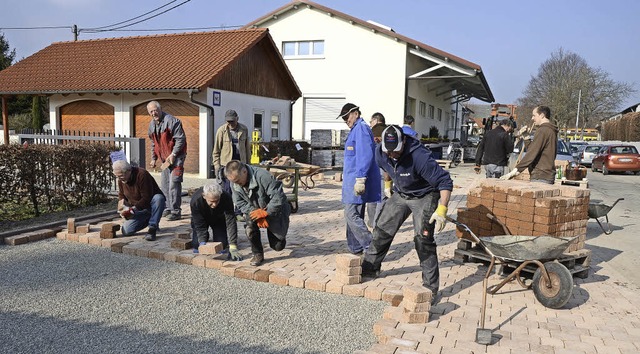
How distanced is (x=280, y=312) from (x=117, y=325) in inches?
52.8

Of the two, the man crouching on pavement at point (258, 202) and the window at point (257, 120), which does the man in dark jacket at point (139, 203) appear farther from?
the window at point (257, 120)

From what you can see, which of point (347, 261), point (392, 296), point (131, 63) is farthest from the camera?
point (131, 63)

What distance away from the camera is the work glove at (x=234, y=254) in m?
5.62

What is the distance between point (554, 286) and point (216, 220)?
375 cm

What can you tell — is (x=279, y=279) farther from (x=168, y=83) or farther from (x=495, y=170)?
(x=168, y=83)

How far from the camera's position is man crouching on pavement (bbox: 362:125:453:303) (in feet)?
14.4

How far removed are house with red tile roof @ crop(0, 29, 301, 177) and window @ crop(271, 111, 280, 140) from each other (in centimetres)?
4

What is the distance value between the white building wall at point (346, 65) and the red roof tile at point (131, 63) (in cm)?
762

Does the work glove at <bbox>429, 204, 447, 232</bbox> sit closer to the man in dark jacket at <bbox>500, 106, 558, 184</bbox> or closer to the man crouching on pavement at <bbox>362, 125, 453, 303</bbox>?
the man crouching on pavement at <bbox>362, 125, 453, 303</bbox>

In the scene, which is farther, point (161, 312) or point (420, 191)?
point (420, 191)

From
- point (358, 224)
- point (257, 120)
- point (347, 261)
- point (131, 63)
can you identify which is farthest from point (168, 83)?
point (347, 261)

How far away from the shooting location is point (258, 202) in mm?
5453

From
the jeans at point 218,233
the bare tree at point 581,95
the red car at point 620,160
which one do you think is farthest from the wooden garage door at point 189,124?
the bare tree at point 581,95

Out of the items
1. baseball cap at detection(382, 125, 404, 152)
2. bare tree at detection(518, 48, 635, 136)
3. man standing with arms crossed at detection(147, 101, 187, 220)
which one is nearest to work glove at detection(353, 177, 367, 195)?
baseball cap at detection(382, 125, 404, 152)
